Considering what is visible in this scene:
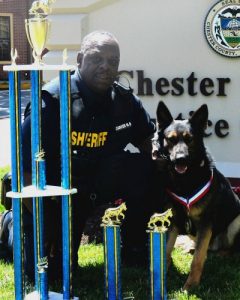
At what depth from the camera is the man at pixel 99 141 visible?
10.1 feet

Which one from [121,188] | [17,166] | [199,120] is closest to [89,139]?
[121,188]

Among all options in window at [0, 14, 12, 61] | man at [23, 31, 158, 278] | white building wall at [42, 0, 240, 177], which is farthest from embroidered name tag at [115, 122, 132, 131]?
window at [0, 14, 12, 61]

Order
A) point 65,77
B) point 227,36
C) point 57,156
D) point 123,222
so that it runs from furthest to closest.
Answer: point 227,36 < point 123,222 < point 57,156 < point 65,77

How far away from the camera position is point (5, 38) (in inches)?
920

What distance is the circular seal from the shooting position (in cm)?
501

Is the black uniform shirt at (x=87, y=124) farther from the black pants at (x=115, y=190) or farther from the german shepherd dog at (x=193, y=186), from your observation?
the german shepherd dog at (x=193, y=186)

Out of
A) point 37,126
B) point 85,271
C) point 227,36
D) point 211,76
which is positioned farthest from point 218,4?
point 37,126

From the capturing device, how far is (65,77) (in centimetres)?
237

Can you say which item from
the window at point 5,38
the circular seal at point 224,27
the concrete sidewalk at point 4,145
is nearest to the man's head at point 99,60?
the circular seal at point 224,27

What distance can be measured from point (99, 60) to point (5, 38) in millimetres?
21318

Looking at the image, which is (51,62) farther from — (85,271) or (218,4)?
(85,271)

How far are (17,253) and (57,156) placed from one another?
0.83m

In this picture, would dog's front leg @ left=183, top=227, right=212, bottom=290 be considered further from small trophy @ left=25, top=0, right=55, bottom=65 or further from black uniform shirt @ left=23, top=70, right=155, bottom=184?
small trophy @ left=25, top=0, right=55, bottom=65

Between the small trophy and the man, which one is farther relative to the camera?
the man
